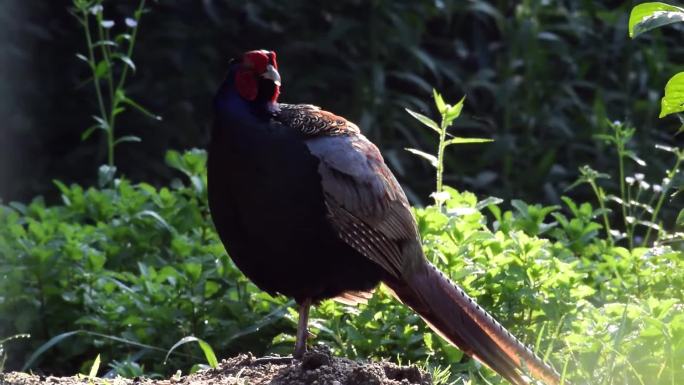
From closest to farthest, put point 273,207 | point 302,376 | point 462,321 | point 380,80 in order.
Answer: point 302,376, point 273,207, point 462,321, point 380,80

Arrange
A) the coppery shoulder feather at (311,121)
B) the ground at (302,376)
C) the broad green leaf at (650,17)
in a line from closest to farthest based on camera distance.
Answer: the broad green leaf at (650,17)
the ground at (302,376)
the coppery shoulder feather at (311,121)

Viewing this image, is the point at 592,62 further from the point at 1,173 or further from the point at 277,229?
the point at 277,229

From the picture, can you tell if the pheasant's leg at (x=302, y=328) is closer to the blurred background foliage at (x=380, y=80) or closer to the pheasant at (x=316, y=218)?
the pheasant at (x=316, y=218)

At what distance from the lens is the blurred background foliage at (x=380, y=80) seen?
7.70 metres

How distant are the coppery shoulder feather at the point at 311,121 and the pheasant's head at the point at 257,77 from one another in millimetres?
74

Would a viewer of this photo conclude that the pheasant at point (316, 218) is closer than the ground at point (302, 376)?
No

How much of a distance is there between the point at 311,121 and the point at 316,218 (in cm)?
32

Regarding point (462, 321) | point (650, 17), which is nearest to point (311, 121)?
point (462, 321)

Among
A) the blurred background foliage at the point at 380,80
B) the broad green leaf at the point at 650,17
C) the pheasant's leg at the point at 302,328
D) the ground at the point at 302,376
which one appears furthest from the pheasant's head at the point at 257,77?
the blurred background foliage at the point at 380,80

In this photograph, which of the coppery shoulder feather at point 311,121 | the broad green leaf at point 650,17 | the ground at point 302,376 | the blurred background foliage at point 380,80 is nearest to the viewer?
the broad green leaf at point 650,17

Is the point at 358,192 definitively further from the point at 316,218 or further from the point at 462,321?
the point at 462,321

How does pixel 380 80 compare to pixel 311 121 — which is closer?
pixel 311 121

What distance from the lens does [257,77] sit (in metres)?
4.27

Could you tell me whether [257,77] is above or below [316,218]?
above
